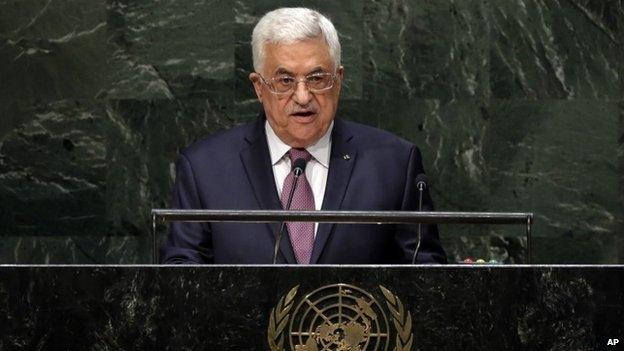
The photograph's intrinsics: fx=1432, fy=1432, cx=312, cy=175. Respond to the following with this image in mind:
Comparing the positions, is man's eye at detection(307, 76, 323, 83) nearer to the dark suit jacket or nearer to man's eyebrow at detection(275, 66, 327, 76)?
man's eyebrow at detection(275, 66, 327, 76)

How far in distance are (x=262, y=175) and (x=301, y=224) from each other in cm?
21

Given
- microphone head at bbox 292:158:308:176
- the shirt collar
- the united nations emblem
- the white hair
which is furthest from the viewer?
the shirt collar

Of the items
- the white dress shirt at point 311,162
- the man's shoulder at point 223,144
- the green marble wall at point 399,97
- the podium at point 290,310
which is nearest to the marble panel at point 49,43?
the green marble wall at point 399,97

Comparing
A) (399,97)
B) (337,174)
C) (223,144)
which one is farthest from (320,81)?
(399,97)

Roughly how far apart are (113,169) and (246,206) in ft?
6.39

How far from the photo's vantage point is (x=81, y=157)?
606 centimetres

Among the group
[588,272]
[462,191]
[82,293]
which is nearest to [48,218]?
[462,191]

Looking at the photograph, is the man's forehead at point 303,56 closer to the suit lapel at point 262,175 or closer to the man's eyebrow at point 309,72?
the man's eyebrow at point 309,72

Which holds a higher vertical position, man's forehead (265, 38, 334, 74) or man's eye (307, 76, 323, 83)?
man's forehead (265, 38, 334, 74)

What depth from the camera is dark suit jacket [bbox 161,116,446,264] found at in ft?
13.5

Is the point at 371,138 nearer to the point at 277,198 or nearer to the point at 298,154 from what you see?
the point at 298,154

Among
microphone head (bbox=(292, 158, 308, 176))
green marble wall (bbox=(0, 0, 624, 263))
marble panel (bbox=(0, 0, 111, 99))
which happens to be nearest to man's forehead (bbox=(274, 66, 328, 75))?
microphone head (bbox=(292, 158, 308, 176))

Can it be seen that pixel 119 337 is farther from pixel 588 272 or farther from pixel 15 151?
pixel 15 151

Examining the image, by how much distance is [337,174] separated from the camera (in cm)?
427
